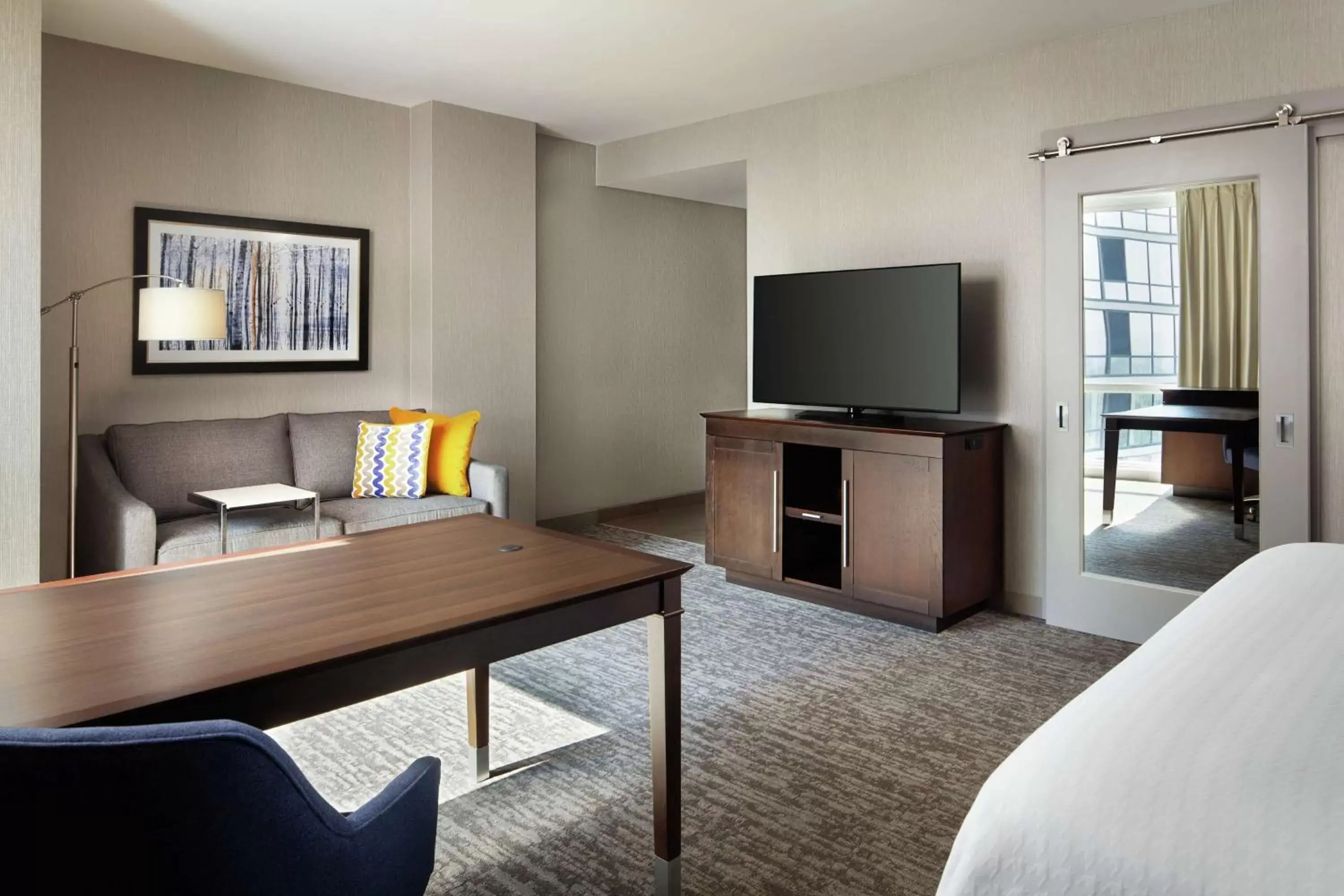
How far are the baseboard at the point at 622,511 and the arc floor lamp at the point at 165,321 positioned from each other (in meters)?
2.62

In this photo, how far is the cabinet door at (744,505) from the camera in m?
4.51

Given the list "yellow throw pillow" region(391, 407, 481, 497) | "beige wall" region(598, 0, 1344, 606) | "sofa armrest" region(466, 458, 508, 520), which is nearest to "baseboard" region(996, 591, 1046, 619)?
"beige wall" region(598, 0, 1344, 606)

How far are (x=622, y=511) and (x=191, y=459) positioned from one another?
120 inches

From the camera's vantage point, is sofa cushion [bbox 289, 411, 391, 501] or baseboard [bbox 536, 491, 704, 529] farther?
baseboard [bbox 536, 491, 704, 529]

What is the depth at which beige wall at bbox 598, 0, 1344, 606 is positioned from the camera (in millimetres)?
3496

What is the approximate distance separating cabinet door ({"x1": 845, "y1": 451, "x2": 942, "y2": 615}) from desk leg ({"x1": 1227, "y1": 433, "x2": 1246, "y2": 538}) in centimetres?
110

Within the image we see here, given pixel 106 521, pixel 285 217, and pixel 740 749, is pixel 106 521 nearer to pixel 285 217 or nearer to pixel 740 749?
pixel 285 217

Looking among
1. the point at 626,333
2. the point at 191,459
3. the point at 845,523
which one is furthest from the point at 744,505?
the point at 191,459

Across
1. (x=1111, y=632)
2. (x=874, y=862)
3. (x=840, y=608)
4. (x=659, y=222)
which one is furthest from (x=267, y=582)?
(x=659, y=222)

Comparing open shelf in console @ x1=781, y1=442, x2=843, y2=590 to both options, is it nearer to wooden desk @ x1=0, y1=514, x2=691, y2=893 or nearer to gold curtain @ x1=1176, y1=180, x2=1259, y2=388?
gold curtain @ x1=1176, y1=180, x2=1259, y2=388

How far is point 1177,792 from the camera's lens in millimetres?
958

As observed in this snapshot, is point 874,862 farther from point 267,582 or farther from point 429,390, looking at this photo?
point 429,390

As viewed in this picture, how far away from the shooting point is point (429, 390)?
5.17m

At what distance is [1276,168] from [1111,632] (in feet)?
6.30
